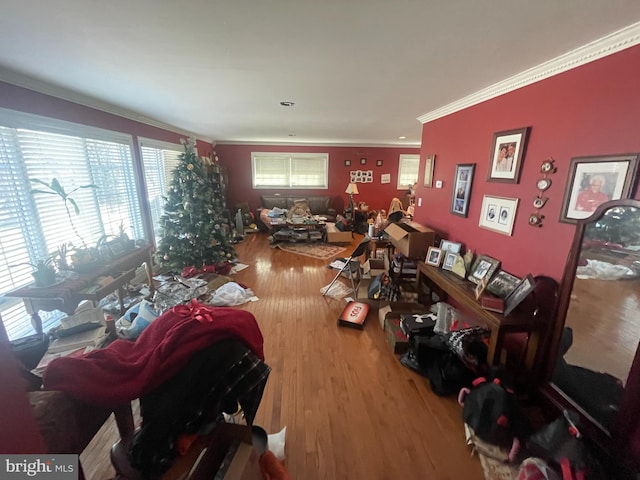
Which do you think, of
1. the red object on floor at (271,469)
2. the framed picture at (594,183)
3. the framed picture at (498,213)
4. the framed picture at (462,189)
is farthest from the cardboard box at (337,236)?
the red object on floor at (271,469)

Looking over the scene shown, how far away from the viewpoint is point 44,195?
239cm

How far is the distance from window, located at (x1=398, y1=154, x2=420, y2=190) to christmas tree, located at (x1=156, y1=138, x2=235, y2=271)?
5456 mm

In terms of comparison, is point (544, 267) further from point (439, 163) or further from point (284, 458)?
point (284, 458)

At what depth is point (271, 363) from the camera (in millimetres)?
2309

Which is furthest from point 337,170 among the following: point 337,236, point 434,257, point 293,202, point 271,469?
point 271,469

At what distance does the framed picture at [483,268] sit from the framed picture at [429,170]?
1375 millimetres

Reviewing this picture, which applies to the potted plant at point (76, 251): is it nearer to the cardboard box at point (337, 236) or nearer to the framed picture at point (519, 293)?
the framed picture at point (519, 293)

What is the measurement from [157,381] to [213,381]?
0.19 metres

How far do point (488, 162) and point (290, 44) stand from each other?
199 centimetres

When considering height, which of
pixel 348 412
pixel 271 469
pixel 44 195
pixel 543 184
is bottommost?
pixel 348 412

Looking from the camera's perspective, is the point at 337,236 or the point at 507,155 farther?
the point at 337,236

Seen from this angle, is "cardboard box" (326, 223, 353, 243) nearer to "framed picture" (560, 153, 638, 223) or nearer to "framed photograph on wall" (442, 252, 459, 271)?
"framed photograph on wall" (442, 252, 459, 271)

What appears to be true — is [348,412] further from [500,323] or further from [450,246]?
[450,246]

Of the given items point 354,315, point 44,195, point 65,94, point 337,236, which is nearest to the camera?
point 44,195
